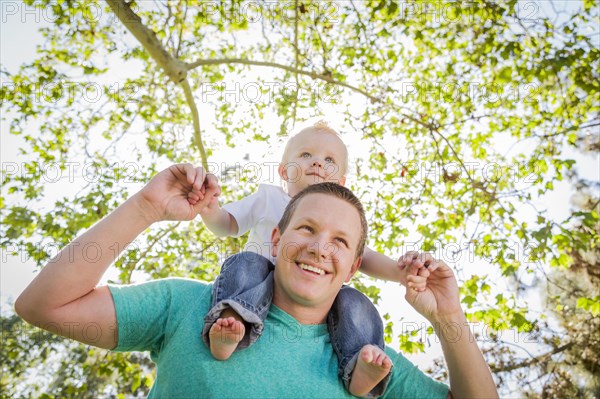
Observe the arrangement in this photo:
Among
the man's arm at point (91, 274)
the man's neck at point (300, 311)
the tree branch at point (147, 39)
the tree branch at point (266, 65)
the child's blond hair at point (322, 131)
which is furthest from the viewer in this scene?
the tree branch at point (266, 65)

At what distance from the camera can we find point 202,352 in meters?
1.40

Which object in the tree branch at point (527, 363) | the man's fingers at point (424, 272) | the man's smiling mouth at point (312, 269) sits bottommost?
the man's smiling mouth at point (312, 269)

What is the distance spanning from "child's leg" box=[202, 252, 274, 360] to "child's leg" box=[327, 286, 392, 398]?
0.31m

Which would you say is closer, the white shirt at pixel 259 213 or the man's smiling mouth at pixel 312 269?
the man's smiling mouth at pixel 312 269

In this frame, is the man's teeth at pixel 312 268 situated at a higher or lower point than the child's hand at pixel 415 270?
lower

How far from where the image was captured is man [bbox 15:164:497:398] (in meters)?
1.32

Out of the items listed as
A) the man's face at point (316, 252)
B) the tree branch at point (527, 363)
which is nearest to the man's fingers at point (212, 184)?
the man's face at point (316, 252)

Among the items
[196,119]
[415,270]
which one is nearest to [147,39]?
[196,119]

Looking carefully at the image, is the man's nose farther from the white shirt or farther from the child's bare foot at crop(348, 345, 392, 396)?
the white shirt

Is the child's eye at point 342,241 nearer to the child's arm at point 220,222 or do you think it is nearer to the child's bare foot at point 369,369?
the child's bare foot at point 369,369

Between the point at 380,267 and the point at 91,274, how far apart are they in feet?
5.04

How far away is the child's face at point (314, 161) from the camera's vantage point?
8.70ft

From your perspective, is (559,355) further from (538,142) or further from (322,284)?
(322,284)

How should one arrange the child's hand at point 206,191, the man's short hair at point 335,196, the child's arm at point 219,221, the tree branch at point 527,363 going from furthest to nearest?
the tree branch at point 527,363 → the child's arm at point 219,221 → the man's short hair at point 335,196 → the child's hand at point 206,191
